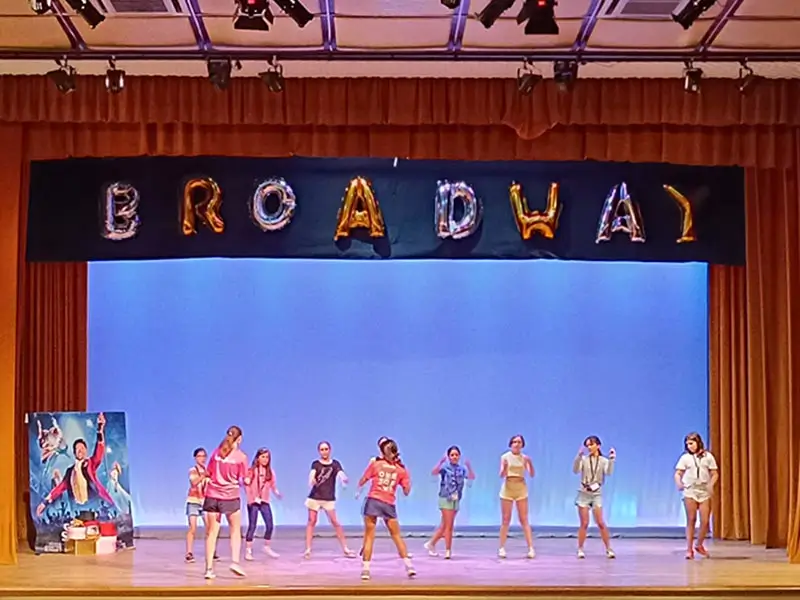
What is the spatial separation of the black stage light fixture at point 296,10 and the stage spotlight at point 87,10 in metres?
1.24

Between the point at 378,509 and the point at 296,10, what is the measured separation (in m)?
3.94

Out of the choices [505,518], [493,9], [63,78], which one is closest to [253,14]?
[493,9]

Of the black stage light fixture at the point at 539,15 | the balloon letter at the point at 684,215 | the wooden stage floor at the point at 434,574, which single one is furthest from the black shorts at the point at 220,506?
the balloon letter at the point at 684,215

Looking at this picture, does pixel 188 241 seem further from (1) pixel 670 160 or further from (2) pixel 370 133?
(1) pixel 670 160

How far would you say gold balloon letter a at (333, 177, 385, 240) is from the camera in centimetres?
1099

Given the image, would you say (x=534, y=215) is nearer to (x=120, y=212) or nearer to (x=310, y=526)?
(x=310, y=526)

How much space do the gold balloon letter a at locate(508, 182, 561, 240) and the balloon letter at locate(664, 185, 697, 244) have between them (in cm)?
106

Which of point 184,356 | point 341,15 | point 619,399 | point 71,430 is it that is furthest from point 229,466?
point 619,399

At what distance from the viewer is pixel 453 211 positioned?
11.1 metres

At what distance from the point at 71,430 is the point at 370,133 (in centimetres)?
385

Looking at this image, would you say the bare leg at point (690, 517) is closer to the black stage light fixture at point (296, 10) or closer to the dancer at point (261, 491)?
the dancer at point (261, 491)

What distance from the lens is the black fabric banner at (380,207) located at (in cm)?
1104

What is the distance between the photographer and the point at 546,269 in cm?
1237

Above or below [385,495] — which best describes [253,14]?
above
